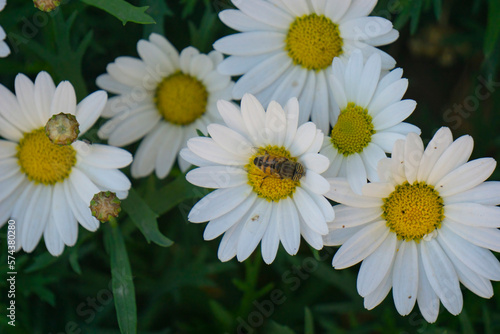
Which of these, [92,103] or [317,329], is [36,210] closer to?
[92,103]

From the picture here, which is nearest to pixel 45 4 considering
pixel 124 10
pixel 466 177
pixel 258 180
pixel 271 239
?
pixel 124 10

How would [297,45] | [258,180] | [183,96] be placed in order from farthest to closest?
1. [183,96]
2. [297,45]
3. [258,180]

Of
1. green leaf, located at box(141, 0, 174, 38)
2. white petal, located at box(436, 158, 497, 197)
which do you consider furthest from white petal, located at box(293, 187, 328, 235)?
green leaf, located at box(141, 0, 174, 38)

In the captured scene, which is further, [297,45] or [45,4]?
[297,45]

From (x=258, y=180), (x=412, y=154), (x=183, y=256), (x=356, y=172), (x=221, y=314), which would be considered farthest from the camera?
(x=183, y=256)

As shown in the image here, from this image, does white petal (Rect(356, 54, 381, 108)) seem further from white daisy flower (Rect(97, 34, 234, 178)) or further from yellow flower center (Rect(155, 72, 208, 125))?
yellow flower center (Rect(155, 72, 208, 125))

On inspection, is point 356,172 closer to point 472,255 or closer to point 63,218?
point 472,255
